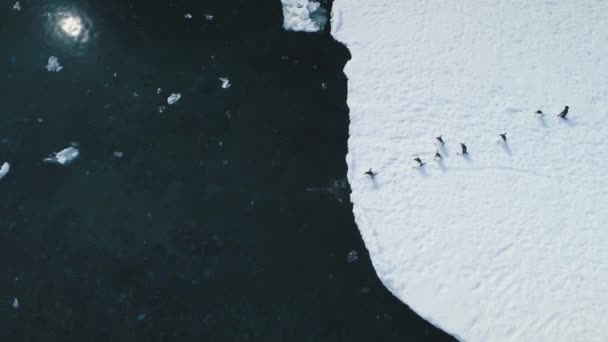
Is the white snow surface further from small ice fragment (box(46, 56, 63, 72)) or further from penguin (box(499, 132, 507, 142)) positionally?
small ice fragment (box(46, 56, 63, 72))

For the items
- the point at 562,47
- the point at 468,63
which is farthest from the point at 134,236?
the point at 562,47

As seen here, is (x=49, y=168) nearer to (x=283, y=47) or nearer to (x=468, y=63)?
(x=283, y=47)

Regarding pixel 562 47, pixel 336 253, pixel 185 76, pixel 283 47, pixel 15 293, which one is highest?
pixel 562 47

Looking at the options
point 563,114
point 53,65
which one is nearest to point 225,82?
point 53,65

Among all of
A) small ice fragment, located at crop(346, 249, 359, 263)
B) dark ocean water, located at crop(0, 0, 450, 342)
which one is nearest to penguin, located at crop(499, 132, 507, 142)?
dark ocean water, located at crop(0, 0, 450, 342)

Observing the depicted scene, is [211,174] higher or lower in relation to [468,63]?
lower

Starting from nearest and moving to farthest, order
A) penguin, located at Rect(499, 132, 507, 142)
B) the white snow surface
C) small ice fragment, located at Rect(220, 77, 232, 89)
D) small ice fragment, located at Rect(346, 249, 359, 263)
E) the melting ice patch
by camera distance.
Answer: the white snow surface < small ice fragment, located at Rect(346, 249, 359, 263) < penguin, located at Rect(499, 132, 507, 142) < small ice fragment, located at Rect(220, 77, 232, 89) < the melting ice patch
